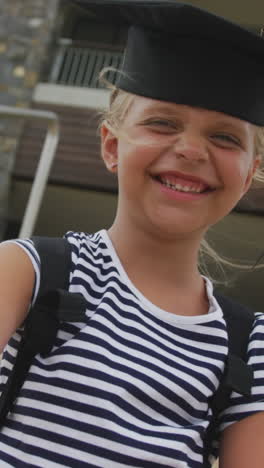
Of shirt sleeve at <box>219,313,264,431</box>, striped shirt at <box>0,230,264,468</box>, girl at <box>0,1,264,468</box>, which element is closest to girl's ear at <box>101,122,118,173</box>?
girl at <box>0,1,264,468</box>

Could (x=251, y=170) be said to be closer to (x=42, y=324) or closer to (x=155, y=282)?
(x=155, y=282)

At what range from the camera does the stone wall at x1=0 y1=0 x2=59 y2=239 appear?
295 inches

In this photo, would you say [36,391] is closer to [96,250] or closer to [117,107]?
[96,250]

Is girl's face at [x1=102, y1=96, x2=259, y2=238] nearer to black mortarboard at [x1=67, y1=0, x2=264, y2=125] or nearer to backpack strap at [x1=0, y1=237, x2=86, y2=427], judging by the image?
black mortarboard at [x1=67, y1=0, x2=264, y2=125]

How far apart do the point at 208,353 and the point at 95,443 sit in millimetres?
269

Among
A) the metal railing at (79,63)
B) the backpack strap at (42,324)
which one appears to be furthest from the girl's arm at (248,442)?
the metal railing at (79,63)

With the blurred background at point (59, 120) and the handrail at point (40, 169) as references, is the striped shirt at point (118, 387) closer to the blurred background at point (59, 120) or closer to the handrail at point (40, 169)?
the handrail at point (40, 169)

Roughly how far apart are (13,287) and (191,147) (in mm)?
389

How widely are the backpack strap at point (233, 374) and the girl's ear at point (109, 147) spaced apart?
38cm

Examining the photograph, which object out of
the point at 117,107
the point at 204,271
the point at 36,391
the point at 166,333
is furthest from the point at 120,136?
the point at 204,271

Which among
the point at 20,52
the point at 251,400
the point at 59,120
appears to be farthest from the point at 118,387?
the point at 20,52

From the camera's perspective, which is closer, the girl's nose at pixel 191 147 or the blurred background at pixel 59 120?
the girl's nose at pixel 191 147

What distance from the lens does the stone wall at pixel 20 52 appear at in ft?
24.6

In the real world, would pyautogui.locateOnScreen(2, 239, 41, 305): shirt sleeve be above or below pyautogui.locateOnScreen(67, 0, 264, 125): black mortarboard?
below
